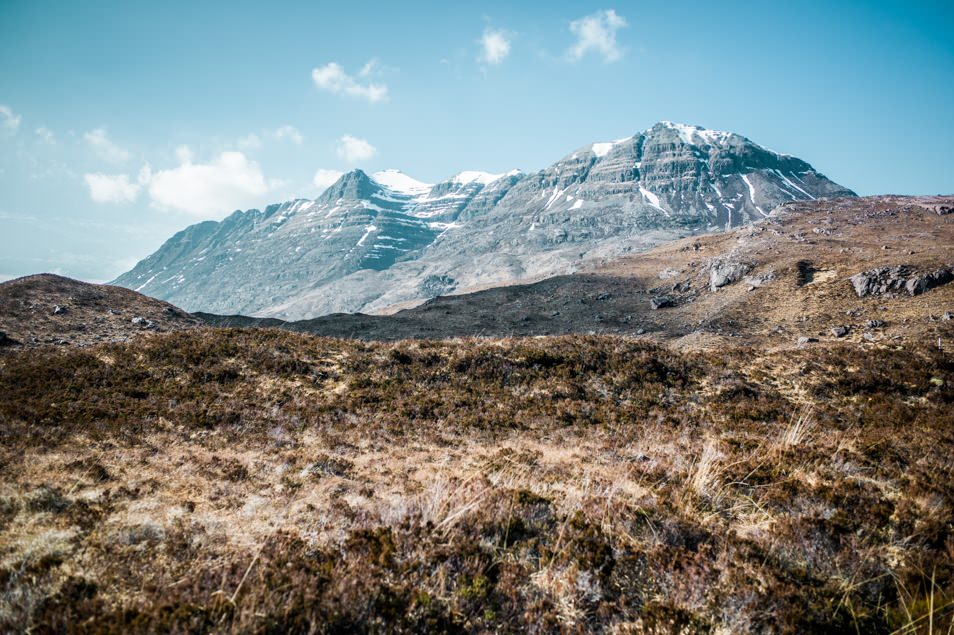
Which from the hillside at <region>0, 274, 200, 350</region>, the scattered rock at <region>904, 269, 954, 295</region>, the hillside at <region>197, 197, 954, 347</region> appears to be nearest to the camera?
the hillside at <region>0, 274, 200, 350</region>

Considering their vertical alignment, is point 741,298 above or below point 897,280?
below

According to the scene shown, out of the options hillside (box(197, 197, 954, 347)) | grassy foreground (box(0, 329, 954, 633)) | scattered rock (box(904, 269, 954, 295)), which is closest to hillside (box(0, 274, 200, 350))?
hillside (box(197, 197, 954, 347))

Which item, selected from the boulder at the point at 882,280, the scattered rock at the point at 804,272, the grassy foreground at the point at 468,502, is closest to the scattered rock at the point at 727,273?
the scattered rock at the point at 804,272

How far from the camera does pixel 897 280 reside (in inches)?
1320

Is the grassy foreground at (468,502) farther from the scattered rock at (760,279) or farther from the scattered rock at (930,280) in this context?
the scattered rock at (760,279)

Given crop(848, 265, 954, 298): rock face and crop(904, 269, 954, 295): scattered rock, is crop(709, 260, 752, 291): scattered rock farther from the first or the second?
crop(904, 269, 954, 295): scattered rock

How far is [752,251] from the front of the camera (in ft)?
186

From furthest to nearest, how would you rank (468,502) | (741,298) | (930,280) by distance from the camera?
(741,298)
(930,280)
(468,502)

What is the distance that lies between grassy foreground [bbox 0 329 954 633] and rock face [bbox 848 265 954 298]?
23544 millimetres

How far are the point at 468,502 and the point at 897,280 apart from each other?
44795 mm

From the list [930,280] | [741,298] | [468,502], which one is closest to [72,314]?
[468,502]

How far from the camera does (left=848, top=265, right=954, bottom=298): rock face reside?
104 ft

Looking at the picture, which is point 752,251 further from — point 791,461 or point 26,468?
point 26,468

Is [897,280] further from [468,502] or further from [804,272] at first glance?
[468,502]
